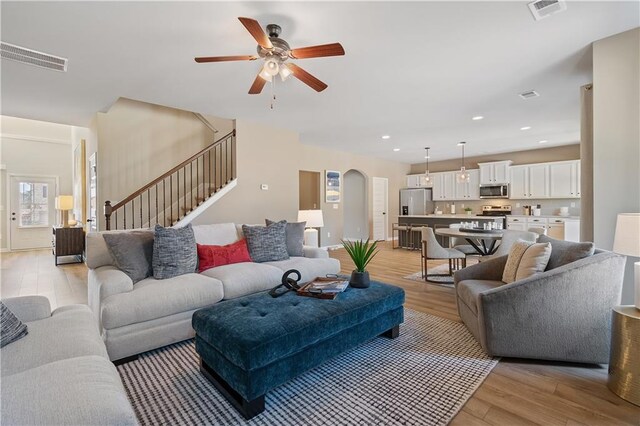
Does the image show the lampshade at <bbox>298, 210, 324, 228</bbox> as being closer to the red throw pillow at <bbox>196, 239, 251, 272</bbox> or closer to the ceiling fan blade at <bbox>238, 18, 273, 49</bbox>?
the red throw pillow at <bbox>196, 239, 251, 272</bbox>

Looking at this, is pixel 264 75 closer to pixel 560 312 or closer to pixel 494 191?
pixel 560 312

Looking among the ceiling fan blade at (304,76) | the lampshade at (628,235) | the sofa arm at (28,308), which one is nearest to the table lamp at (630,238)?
the lampshade at (628,235)

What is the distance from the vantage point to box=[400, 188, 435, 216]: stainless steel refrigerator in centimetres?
988

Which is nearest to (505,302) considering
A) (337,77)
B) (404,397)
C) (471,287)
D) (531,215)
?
(471,287)

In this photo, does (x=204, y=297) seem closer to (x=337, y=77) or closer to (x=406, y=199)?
(x=337, y=77)

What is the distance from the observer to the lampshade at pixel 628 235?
1755mm

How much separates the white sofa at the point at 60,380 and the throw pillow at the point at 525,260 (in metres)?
2.76

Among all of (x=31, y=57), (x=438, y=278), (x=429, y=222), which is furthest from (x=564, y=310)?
(x=429, y=222)

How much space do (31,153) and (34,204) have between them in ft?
4.54

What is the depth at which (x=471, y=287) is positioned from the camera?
2.68m

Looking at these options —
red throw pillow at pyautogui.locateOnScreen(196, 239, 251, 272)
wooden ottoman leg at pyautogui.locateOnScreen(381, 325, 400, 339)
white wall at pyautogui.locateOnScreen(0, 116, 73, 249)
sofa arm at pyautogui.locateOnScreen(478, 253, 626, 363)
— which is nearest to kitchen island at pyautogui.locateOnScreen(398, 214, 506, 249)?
wooden ottoman leg at pyautogui.locateOnScreen(381, 325, 400, 339)

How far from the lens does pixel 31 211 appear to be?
8.27 meters

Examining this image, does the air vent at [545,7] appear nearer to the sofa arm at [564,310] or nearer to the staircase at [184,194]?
the sofa arm at [564,310]

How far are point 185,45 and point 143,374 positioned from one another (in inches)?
109
